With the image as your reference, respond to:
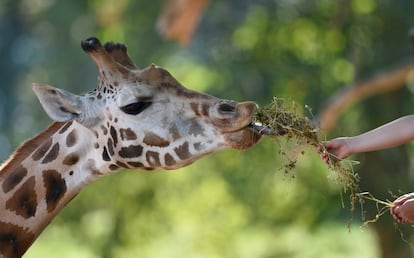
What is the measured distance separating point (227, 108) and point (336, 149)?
1.83 feet

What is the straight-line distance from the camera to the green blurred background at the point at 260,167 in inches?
597

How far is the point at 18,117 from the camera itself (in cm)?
3438

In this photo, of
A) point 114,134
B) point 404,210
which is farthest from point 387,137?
point 114,134

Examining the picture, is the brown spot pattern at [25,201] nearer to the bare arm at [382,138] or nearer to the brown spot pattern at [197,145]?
the brown spot pattern at [197,145]

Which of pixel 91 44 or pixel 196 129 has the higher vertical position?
pixel 91 44

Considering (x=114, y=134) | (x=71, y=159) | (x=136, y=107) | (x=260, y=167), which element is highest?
(x=260, y=167)

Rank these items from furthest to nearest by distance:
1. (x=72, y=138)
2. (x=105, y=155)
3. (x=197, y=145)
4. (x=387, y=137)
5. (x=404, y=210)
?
(x=72, y=138) → (x=105, y=155) → (x=197, y=145) → (x=387, y=137) → (x=404, y=210)

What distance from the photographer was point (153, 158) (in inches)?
244

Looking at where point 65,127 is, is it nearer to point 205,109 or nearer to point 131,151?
point 131,151

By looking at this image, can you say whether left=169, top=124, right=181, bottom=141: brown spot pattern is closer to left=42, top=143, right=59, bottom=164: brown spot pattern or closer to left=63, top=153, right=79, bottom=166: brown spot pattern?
left=63, top=153, right=79, bottom=166: brown spot pattern

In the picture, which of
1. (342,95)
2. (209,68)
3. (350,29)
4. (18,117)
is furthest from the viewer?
(18,117)

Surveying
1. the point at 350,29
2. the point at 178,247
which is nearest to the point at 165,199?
the point at 178,247

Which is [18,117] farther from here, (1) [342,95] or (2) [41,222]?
(2) [41,222]

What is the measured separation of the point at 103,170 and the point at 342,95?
789cm
